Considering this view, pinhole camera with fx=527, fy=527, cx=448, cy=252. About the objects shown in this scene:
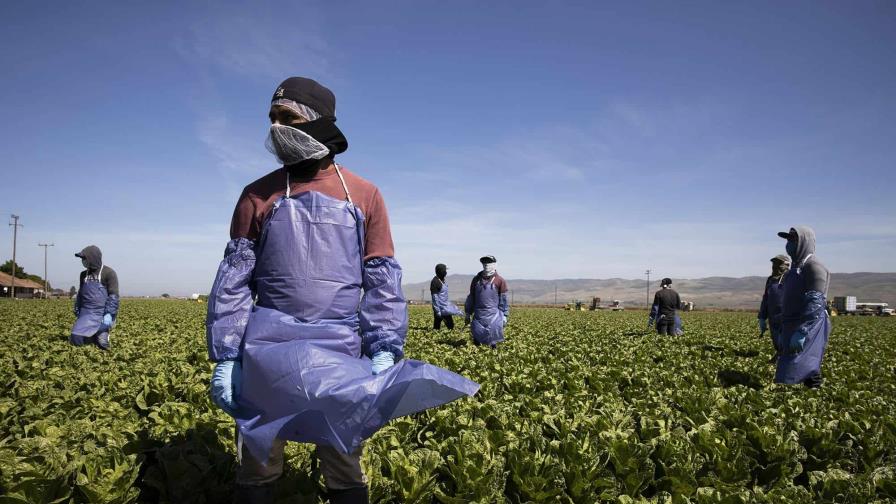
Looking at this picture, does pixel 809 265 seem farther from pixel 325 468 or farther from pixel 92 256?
pixel 92 256

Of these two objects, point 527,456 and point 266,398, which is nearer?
point 266,398

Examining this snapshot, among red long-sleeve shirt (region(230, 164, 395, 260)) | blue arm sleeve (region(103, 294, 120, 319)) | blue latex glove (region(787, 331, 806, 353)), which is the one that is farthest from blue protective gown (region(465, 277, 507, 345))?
red long-sleeve shirt (region(230, 164, 395, 260))

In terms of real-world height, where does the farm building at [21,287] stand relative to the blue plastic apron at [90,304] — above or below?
below

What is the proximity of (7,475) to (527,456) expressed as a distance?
9.79ft

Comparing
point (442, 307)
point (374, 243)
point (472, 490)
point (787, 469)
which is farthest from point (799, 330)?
point (442, 307)

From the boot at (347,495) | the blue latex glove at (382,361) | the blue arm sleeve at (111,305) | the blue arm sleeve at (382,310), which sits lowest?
the boot at (347,495)

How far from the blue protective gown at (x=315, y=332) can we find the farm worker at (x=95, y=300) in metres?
9.10

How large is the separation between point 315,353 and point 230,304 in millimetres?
492

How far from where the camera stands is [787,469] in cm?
399

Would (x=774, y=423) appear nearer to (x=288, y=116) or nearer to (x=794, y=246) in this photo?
(x=794, y=246)

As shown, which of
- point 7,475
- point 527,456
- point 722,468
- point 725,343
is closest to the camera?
point 7,475

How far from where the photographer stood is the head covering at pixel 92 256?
9430 millimetres

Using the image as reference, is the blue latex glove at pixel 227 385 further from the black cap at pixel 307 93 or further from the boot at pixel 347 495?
the black cap at pixel 307 93

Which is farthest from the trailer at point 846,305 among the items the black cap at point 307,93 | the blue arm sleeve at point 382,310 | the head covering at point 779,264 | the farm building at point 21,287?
the farm building at point 21,287
